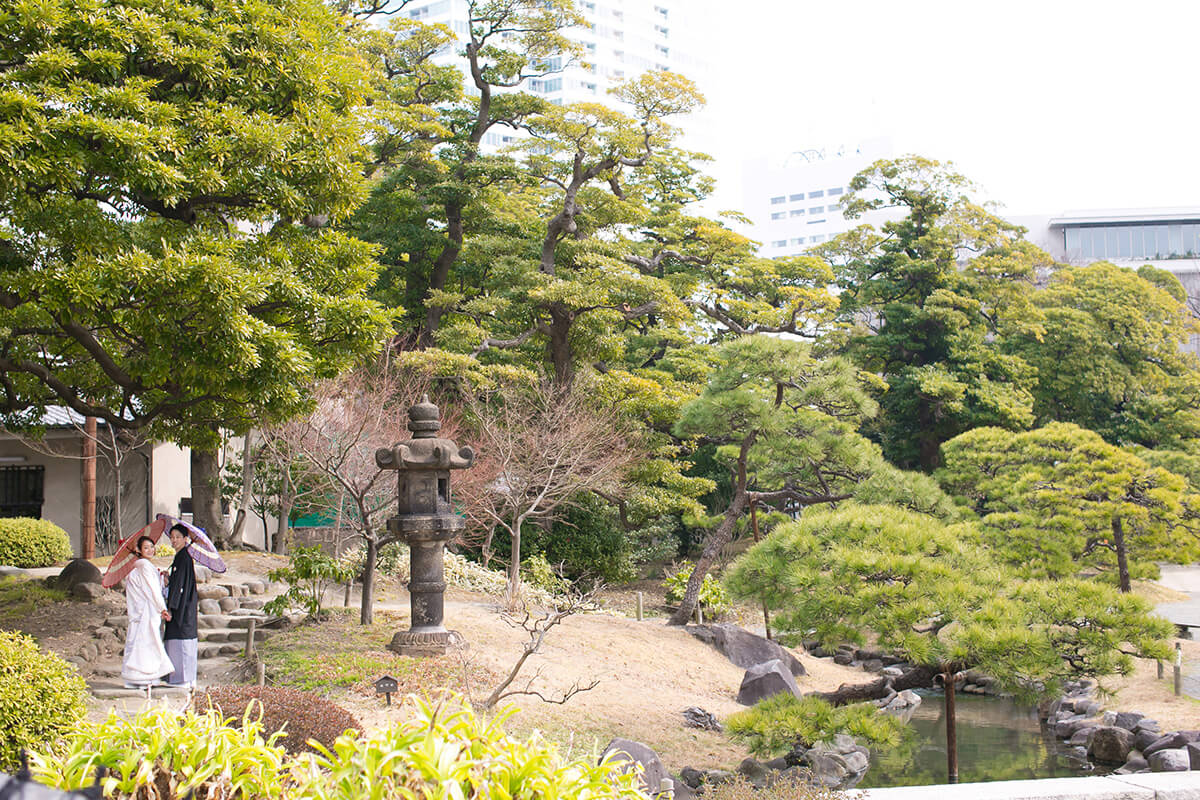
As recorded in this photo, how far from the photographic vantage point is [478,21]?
19594 mm

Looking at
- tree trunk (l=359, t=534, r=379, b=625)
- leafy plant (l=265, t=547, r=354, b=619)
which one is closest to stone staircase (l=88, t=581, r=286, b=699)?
leafy plant (l=265, t=547, r=354, b=619)

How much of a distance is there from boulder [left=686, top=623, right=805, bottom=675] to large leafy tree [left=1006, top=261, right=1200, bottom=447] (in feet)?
41.9

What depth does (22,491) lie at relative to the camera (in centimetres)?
1691

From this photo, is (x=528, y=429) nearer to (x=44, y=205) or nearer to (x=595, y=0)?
(x=44, y=205)

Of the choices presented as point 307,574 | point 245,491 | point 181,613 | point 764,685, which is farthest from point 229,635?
point 764,685

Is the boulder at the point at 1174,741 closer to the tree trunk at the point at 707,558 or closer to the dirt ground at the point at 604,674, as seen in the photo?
the dirt ground at the point at 604,674

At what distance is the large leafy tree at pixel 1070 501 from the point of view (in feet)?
36.9

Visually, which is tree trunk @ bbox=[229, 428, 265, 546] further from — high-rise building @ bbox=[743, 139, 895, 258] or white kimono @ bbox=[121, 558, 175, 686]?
high-rise building @ bbox=[743, 139, 895, 258]

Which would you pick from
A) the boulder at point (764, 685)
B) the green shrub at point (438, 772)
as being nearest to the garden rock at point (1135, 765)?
the boulder at point (764, 685)

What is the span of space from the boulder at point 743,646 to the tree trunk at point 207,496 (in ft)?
29.1

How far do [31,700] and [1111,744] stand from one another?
10.4 m

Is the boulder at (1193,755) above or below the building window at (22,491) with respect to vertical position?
below

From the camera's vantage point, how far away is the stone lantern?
34.1ft

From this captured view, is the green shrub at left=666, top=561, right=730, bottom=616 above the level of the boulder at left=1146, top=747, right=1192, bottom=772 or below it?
above
